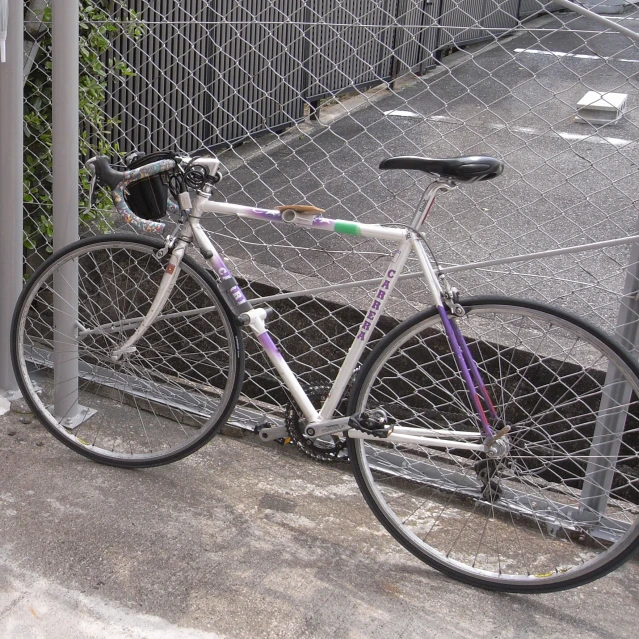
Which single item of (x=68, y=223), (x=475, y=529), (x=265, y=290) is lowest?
(x=475, y=529)

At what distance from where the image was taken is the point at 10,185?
130 inches

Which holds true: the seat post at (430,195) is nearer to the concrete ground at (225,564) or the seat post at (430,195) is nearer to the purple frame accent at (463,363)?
the purple frame accent at (463,363)

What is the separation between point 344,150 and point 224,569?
433 cm

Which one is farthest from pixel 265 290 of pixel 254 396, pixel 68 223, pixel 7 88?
pixel 7 88

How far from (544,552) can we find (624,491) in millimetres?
672

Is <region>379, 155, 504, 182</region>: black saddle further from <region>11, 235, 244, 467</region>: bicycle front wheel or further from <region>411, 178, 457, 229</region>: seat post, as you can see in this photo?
<region>11, 235, 244, 467</region>: bicycle front wheel

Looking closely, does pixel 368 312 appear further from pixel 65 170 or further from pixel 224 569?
pixel 65 170

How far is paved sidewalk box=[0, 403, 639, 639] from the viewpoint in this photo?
241cm

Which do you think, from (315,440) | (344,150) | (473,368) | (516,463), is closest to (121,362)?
(315,440)

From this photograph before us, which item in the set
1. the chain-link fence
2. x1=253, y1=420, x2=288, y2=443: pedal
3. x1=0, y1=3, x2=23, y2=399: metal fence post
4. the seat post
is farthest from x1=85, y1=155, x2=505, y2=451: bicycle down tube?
x1=0, y1=3, x2=23, y2=399: metal fence post

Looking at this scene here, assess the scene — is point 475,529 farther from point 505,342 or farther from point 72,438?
point 72,438

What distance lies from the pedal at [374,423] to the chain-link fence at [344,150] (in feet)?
1.92

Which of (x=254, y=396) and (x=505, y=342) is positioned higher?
(x=505, y=342)

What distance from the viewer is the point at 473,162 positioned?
2383 millimetres
